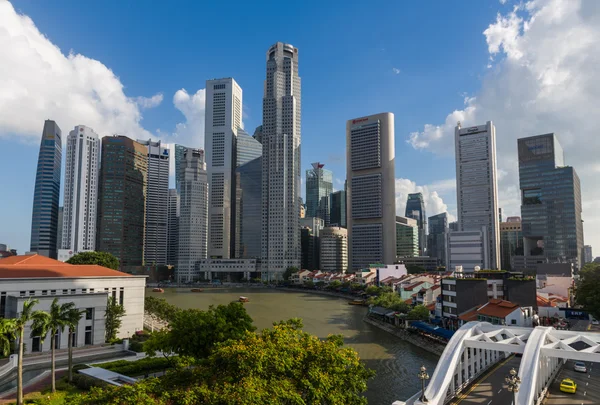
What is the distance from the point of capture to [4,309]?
1857 inches

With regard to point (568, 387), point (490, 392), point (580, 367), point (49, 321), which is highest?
point (49, 321)

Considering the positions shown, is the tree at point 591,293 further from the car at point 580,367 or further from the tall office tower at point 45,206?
the tall office tower at point 45,206

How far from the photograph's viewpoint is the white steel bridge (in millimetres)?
25516

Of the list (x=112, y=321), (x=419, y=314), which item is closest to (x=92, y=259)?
(x=112, y=321)

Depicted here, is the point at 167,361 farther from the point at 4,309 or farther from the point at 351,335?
the point at 351,335

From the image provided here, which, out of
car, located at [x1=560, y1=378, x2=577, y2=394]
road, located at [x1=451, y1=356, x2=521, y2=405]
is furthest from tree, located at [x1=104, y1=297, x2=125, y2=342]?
car, located at [x1=560, y1=378, x2=577, y2=394]

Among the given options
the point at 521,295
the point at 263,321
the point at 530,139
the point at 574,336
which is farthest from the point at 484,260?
the point at 574,336

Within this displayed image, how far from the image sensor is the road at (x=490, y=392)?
28.1 m

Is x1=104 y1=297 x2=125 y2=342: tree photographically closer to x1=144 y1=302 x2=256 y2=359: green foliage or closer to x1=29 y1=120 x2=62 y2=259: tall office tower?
x1=144 y1=302 x2=256 y2=359: green foliage

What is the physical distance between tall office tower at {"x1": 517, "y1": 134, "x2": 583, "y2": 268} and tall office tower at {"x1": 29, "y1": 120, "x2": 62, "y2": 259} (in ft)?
716

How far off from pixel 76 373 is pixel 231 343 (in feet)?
63.1

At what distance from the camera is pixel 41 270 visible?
52.6 meters

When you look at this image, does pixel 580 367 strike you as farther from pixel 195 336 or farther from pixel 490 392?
pixel 195 336

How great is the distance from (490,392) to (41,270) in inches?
2092
